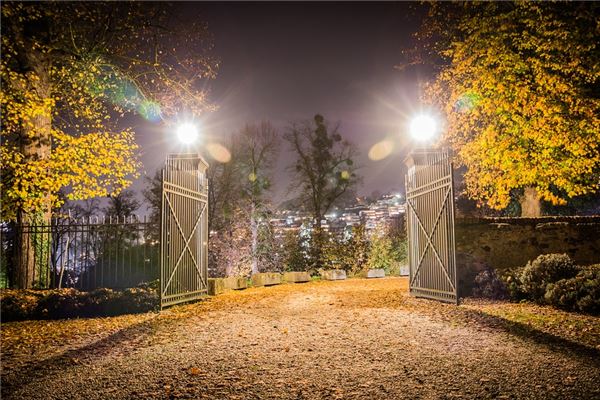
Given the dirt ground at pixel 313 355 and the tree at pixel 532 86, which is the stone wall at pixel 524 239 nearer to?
the tree at pixel 532 86

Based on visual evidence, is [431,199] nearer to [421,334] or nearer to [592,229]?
[421,334]

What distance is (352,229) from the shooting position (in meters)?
17.2

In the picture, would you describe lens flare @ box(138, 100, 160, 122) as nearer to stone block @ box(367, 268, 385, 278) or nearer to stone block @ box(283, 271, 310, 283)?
stone block @ box(283, 271, 310, 283)

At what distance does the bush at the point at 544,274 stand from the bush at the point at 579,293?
0.88 feet

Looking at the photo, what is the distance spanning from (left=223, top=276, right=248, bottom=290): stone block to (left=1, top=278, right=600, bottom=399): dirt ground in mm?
3763

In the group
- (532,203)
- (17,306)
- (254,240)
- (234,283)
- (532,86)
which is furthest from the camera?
(254,240)

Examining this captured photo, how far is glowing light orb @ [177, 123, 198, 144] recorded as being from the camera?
976cm

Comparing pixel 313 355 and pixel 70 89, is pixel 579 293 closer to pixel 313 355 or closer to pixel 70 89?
pixel 313 355

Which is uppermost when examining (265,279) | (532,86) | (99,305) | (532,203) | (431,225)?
(532,86)

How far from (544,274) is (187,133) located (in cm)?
828

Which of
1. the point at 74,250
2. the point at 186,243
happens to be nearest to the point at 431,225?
the point at 186,243

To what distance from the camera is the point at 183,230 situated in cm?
922

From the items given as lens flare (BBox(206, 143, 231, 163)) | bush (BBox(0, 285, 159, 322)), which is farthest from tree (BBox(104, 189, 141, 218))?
bush (BBox(0, 285, 159, 322))

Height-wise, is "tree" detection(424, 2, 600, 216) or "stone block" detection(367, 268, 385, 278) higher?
"tree" detection(424, 2, 600, 216)
